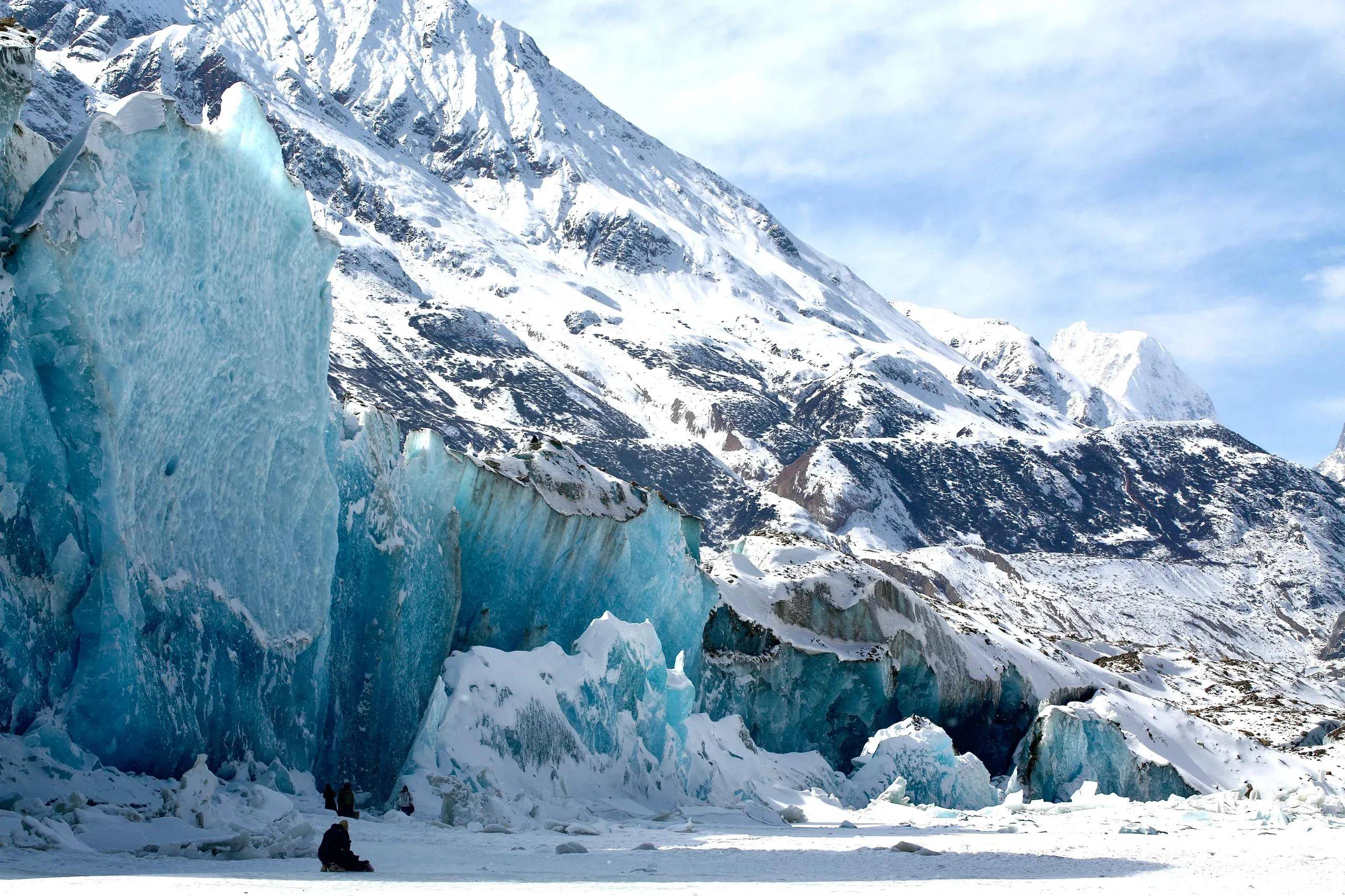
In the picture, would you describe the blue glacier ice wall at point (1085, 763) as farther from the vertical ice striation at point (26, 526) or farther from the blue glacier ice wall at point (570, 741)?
the vertical ice striation at point (26, 526)

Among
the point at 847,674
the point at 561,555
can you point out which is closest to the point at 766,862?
the point at 561,555

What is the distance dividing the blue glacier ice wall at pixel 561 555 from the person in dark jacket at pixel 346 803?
313 inches

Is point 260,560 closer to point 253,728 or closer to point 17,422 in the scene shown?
point 253,728

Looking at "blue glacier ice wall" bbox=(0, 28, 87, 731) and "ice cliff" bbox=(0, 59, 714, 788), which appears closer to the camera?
"blue glacier ice wall" bbox=(0, 28, 87, 731)

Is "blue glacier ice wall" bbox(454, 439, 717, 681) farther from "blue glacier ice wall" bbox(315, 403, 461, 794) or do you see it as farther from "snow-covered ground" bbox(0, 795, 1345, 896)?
"snow-covered ground" bbox(0, 795, 1345, 896)

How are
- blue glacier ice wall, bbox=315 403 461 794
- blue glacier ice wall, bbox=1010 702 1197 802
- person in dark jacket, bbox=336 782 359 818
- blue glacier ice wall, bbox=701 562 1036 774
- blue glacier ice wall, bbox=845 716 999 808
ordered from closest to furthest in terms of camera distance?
person in dark jacket, bbox=336 782 359 818 → blue glacier ice wall, bbox=315 403 461 794 → blue glacier ice wall, bbox=845 716 999 808 → blue glacier ice wall, bbox=1010 702 1197 802 → blue glacier ice wall, bbox=701 562 1036 774

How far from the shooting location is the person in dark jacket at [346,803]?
18453 mm

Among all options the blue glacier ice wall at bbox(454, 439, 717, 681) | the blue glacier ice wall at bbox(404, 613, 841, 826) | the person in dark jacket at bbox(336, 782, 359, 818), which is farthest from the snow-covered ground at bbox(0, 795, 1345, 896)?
the blue glacier ice wall at bbox(454, 439, 717, 681)

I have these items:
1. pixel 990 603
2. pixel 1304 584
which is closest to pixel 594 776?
pixel 990 603

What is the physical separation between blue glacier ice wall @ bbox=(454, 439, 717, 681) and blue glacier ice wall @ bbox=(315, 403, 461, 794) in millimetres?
2035

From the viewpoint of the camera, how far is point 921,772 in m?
35.9

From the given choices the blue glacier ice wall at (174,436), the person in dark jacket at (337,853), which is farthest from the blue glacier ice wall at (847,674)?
the person in dark jacket at (337,853)

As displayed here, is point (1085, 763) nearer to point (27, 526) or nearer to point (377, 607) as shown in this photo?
point (377, 607)

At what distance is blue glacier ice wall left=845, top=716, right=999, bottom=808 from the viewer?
35594mm
